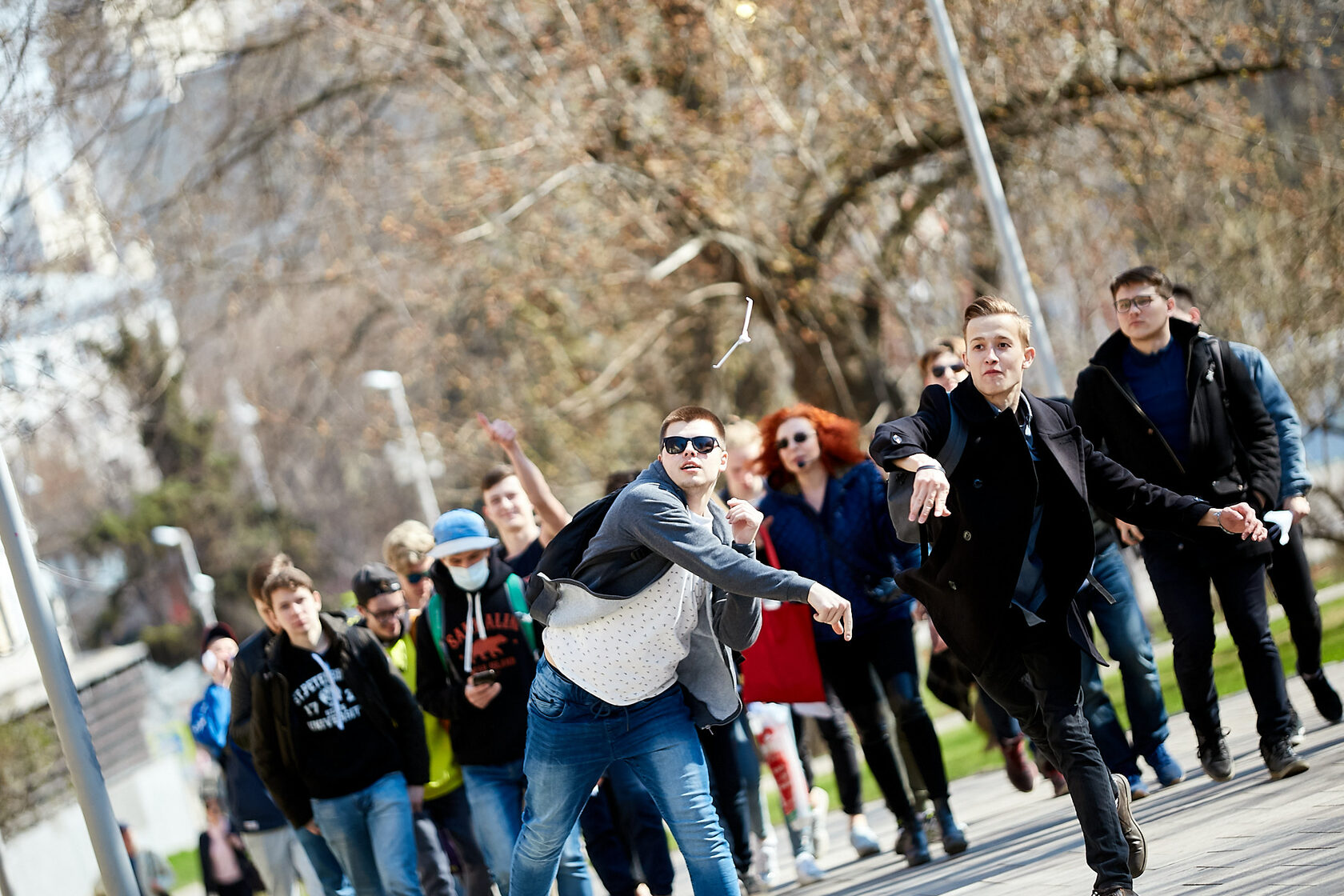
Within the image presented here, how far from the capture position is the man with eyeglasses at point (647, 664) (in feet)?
15.7

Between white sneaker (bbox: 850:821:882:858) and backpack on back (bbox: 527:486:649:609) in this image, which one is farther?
white sneaker (bbox: 850:821:882:858)

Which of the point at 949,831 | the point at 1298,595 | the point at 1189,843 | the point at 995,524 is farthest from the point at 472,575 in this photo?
the point at 1298,595

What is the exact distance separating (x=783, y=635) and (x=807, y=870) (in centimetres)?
114

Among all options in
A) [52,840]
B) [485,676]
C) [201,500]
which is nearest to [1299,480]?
[485,676]

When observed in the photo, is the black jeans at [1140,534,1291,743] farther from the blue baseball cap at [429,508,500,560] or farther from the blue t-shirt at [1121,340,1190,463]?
the blue baseball cap at [429,508,500,560]

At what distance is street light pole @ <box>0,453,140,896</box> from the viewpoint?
6.21 meters

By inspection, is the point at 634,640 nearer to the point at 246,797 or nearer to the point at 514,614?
the point at 514,614

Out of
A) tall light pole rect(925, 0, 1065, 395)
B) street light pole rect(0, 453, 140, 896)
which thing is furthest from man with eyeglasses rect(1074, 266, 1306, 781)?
tall light pole rect(925, 0, 1065, 395)

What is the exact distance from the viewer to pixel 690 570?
15.1 ft

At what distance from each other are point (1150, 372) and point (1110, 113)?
26.7ft

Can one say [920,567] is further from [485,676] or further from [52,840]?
[52,840]

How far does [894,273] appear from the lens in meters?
15.1

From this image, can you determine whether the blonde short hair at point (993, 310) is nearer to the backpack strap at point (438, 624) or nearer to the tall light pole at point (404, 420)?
the backpack strap at point (438, 624)

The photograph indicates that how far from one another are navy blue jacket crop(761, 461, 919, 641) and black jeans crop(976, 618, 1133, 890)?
1.79m
